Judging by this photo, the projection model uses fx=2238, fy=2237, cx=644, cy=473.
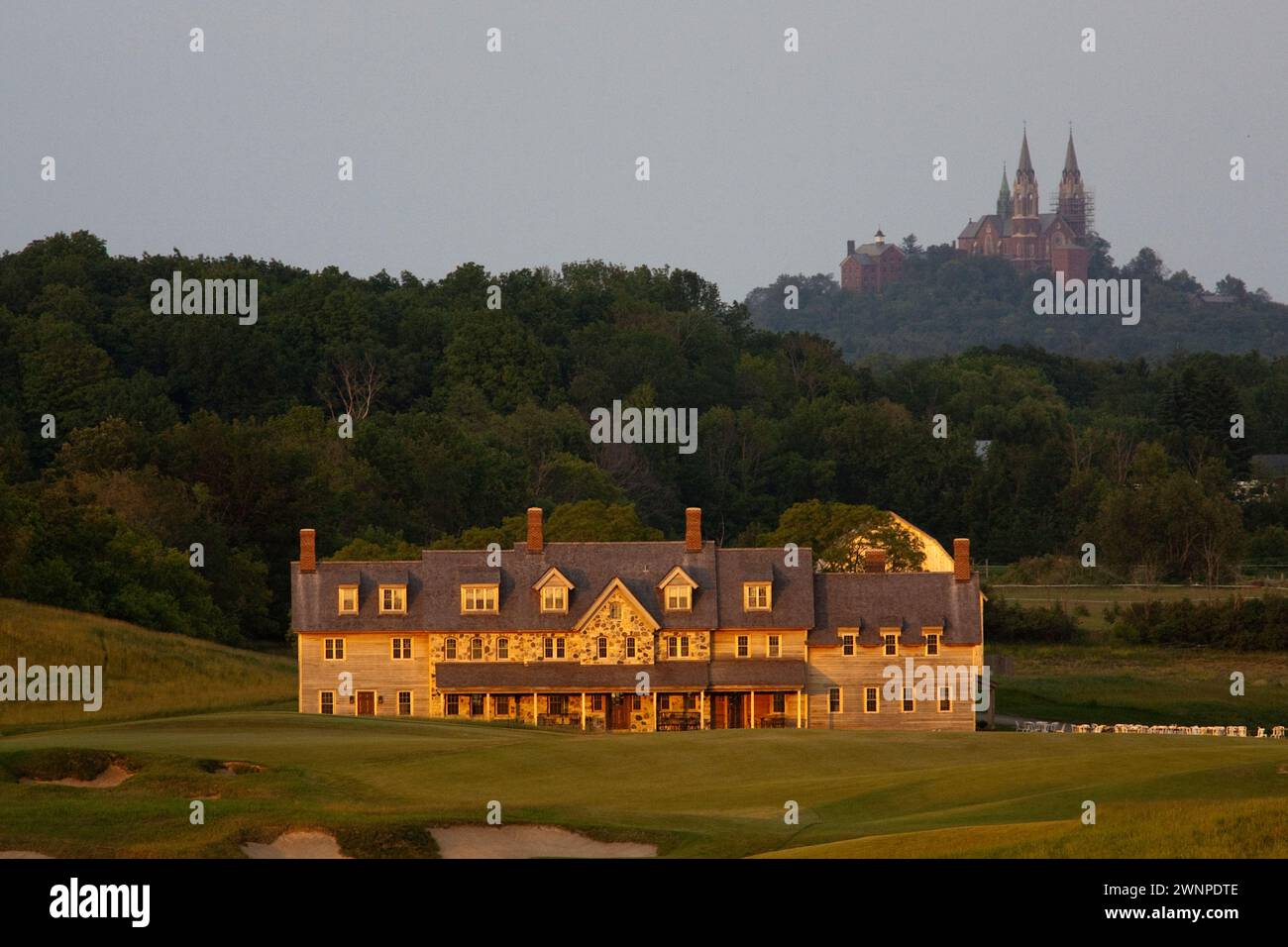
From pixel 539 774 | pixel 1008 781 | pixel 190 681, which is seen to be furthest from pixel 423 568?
pixel 1008 781

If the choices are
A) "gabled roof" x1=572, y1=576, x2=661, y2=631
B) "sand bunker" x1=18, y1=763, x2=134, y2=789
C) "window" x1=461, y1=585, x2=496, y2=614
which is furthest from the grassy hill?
"sand bunker" x1=18, y1=763, x2=134, y2=789

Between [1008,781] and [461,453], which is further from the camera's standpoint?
[461,453]

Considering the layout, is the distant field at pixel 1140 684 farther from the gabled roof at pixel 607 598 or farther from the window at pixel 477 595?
the window at pixel 477 595

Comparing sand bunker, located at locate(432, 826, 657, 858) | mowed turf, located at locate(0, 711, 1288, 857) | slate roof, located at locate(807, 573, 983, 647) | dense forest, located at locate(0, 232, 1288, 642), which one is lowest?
sand bunker, located at locate(432, 826, 657, 858)

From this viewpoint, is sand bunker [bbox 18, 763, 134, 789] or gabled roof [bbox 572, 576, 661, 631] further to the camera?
gabled roof [bbox 572, 576, 661, 631]

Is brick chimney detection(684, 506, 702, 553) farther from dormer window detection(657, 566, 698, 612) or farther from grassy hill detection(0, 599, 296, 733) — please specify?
grassy hill detection(0, 599, 296, 733)

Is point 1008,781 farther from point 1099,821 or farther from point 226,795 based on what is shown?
point 226,795

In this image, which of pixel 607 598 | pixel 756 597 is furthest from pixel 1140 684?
pixel 607 598
